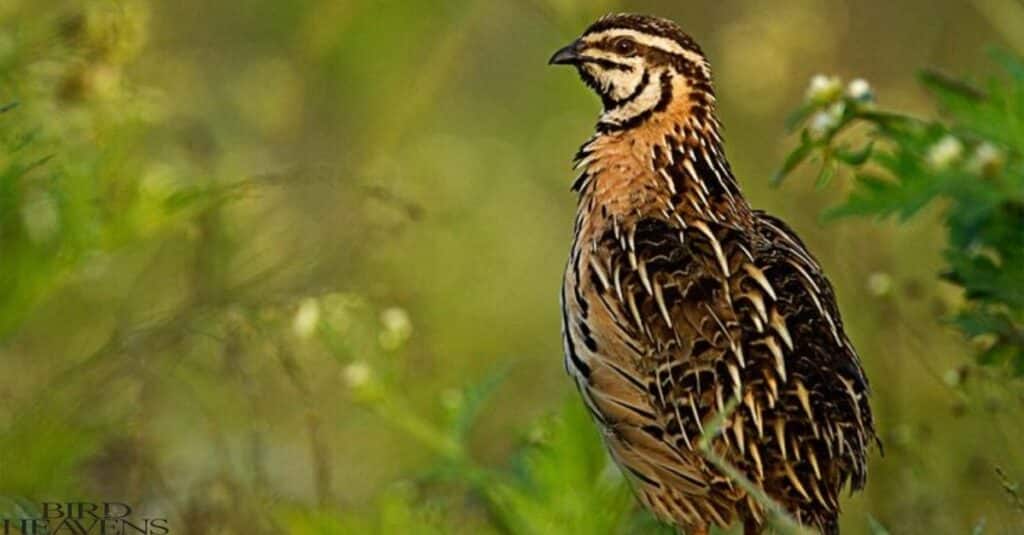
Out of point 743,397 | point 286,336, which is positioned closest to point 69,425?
point 286,336

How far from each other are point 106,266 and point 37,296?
1.02 metres

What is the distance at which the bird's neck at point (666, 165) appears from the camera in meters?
6.02


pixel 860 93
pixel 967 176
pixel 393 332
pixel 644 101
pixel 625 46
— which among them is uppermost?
pixel 625 46

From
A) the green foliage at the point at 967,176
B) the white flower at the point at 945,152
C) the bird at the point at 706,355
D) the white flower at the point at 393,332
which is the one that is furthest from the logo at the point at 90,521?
the white flower at the point at 945,152

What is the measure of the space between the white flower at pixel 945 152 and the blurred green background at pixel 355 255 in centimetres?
58

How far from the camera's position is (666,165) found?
20.0ft

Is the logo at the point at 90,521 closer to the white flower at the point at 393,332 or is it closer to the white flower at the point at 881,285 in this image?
the white flower at the point at 393,332

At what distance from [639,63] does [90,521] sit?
197 centimetres

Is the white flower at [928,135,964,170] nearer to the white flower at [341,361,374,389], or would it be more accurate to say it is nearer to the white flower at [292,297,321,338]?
the white flower at [341,361,374,389]

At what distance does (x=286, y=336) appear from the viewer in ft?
23.9

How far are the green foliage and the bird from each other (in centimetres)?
88

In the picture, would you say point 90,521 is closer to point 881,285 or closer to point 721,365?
point 721,365

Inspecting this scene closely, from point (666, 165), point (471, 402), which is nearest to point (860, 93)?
point (471, 402)

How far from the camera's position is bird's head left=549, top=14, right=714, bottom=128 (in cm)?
621
